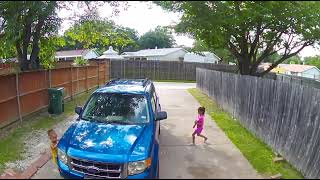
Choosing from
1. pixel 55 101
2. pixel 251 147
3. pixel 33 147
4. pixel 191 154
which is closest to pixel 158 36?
pixel 55 101

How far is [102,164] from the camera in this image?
582 centimetres

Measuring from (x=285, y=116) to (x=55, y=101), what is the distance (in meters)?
8.66

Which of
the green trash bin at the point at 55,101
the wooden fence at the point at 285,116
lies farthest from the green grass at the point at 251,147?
the green trash bin at the point at 55,101

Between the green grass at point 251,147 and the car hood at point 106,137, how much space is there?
1.77 metres

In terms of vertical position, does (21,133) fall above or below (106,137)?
below

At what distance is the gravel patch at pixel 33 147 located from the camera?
28.0ft

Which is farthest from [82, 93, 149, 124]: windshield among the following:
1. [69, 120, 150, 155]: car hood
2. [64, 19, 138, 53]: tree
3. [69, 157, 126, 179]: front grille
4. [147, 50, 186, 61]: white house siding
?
[147, 50, 186, 61]: white house siding

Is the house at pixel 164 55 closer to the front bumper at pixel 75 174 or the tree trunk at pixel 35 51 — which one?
the tree trunk at pixel 35 51

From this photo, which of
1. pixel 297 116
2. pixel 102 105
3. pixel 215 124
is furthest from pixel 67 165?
pixel 215 124

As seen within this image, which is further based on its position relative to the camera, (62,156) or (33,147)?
(33,147)

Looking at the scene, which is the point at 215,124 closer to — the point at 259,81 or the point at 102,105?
the point at 259,81

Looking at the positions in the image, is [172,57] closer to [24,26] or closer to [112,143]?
[24,26]

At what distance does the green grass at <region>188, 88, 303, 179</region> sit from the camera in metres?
7.22

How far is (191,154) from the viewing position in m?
8.43
